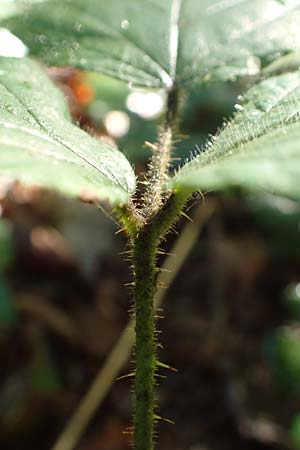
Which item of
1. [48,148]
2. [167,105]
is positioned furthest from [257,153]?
[167,105]

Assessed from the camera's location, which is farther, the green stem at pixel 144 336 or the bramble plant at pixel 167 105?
the green stem at pixel 144 336

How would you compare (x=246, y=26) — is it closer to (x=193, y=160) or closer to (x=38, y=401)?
(x=193, y=160)

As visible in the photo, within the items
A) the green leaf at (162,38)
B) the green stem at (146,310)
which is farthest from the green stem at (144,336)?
the green leaf at (162,38)

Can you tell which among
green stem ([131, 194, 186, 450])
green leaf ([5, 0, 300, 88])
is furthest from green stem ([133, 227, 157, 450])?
green leaf ([5, 0, 300, 88])

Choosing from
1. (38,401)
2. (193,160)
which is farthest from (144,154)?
(193,160)

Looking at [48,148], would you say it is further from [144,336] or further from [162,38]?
[162,38]

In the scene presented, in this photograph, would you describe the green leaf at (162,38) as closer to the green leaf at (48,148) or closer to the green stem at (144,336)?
the green leaf at (48,148)

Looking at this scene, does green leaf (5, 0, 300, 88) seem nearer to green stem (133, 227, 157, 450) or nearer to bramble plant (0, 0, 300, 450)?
bramble plant (0, 0, 300, 450)
